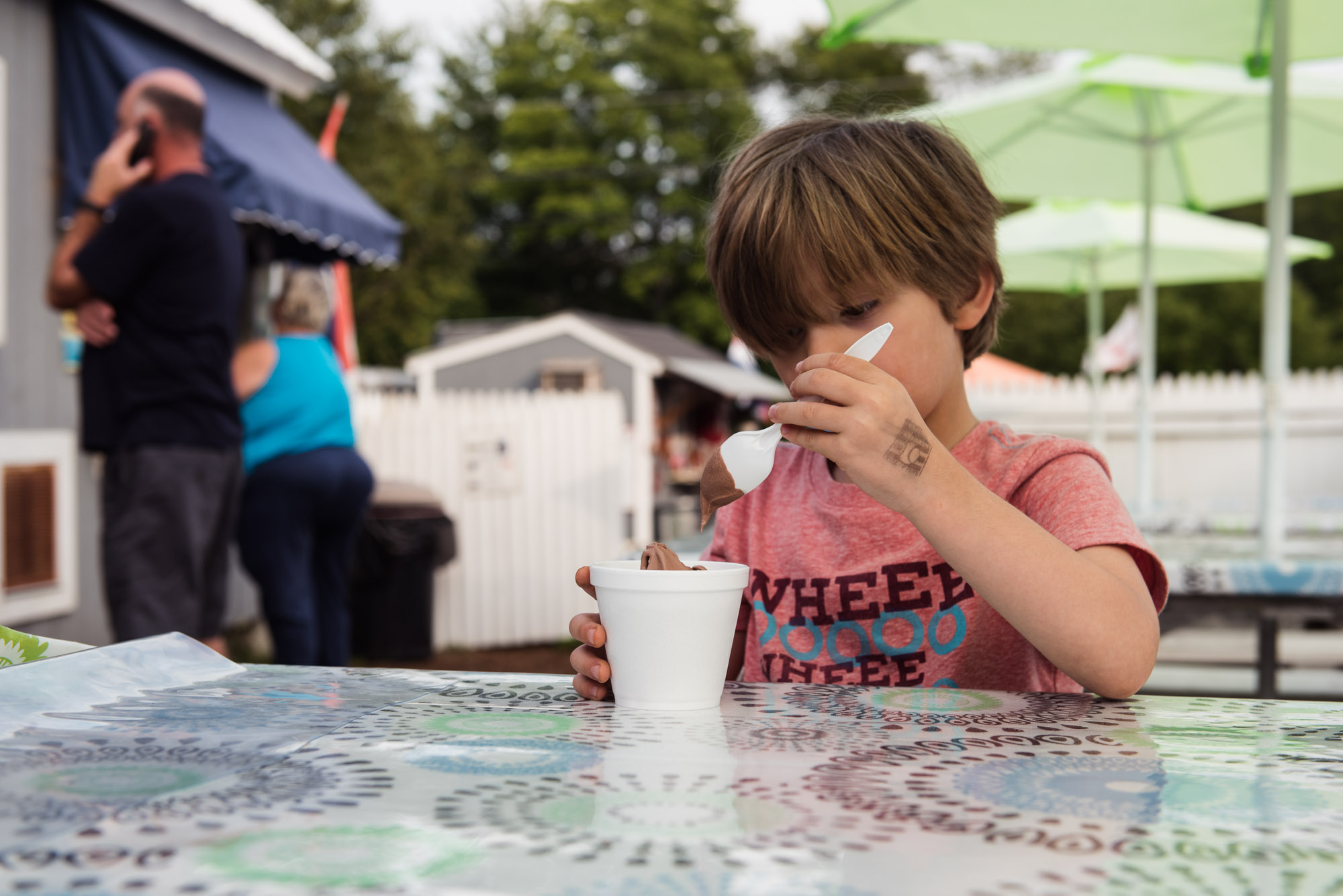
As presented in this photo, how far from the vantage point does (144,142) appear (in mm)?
3357

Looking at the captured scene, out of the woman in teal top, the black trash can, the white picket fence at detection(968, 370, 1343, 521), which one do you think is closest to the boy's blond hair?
the woman in teal top

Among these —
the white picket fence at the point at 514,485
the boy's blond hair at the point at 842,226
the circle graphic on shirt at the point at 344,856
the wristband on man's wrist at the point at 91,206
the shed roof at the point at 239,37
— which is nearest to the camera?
the circle graphic on shirt at the point at 344,856

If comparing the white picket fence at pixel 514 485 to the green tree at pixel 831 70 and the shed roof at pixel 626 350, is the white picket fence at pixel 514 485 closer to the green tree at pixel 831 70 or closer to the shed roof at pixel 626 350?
the shed roof at pixel 626 350

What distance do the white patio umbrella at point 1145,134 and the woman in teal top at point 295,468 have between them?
2.31 m

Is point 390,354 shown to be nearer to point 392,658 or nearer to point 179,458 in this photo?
point 392,658

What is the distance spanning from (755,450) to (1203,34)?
9.48 feet

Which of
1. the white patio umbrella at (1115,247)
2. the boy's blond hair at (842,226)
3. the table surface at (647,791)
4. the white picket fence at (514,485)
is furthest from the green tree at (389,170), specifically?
the table surface at (647,791)

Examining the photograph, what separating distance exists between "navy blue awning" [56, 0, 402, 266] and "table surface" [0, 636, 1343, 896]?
427 cm

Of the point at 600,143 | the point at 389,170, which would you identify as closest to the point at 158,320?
the point at 389,170

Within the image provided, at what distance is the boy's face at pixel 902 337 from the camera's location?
1300 millimetres

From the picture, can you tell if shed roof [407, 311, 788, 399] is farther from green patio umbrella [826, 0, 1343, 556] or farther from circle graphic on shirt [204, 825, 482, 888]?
circle graphic on shirt [204, 825, 482, 888]

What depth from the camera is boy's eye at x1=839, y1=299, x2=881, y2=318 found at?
130cm

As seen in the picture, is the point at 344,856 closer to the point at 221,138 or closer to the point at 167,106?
the point at 167,106

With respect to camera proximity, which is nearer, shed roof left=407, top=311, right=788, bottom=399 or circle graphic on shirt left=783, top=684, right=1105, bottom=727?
circle graphic on shirt left=783, top=684, right=1105, bottom=727
